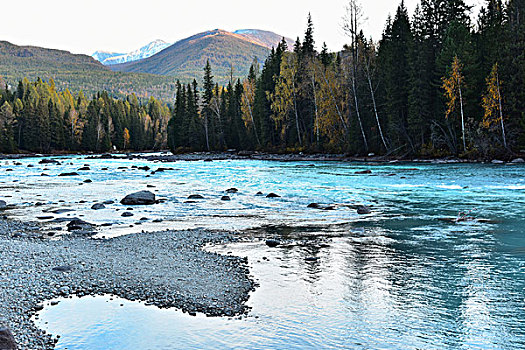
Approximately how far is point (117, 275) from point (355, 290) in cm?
437

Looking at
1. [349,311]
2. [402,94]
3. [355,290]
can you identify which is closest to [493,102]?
[402,94]

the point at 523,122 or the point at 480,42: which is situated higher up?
the point at 480,42

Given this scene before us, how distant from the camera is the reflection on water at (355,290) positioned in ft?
19.0

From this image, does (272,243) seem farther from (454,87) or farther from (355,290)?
(454,87)

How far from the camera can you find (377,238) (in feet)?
38.3

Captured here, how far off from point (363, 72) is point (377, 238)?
4018cm

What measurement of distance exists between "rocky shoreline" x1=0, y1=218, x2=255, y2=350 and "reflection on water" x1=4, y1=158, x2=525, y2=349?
0.34 metres

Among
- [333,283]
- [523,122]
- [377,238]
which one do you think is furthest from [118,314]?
Answer: [523,122]

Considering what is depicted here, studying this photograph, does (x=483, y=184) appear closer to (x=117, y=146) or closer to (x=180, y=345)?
(x=180, y=345)

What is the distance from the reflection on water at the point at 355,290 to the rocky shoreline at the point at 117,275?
0.34 meters

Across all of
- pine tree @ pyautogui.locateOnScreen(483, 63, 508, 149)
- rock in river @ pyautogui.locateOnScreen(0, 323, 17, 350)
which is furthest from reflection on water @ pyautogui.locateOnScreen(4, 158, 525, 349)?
pine tree @ pyautogui.locateOnScreen(483, 63, 508, 149)

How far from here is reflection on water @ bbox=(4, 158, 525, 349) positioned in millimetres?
5797

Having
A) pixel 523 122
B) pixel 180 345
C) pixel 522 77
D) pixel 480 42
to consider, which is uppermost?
pixel 480 42

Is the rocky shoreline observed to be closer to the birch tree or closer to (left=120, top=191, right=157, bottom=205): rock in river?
(left=120, top=191, right=157, bottom=205): rock in river
